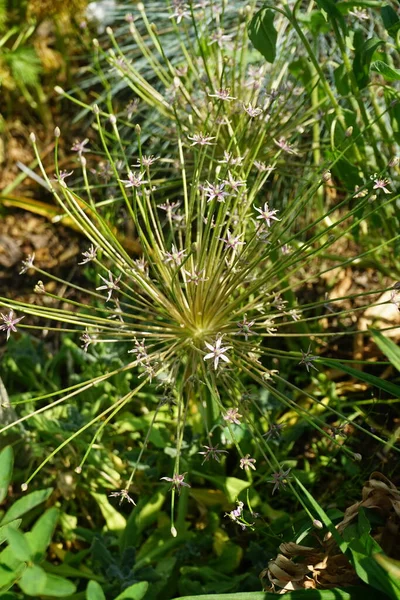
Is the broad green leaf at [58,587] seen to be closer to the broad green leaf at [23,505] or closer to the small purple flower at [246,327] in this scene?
the broad green leaf at [23,505]

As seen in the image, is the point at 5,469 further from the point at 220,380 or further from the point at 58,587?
the point at 220,380

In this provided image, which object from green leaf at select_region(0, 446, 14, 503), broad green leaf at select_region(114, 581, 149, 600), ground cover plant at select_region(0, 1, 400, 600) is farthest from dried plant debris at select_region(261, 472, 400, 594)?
green leaf at select_region(0, 446, 14, 503)

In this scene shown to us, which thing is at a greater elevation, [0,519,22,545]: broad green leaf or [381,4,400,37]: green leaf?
[381,4,400,37]: green leaf

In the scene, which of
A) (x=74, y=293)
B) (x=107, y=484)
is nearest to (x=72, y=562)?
(x=107, y=484)

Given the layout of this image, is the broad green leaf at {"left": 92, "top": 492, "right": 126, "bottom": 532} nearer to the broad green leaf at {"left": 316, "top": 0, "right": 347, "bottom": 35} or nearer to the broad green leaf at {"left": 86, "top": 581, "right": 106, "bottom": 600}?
the broad green leaf at {"left": 86, "top": 581, "right": 106, "bottom": 600}

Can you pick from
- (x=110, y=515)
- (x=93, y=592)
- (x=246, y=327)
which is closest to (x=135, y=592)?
(x=93, y=592)

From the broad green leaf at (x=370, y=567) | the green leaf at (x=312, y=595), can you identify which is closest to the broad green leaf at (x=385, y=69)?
the broad green leaf at (x=370, y=567)

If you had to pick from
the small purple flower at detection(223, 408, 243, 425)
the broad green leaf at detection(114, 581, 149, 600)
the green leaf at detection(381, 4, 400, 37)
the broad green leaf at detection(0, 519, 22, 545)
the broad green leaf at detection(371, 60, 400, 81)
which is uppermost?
the green leaf at detection(381, 4, 400, 37)
